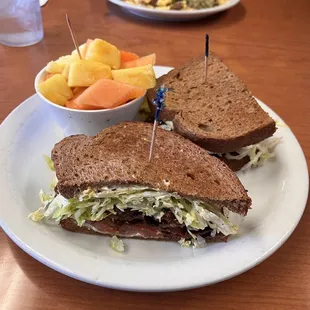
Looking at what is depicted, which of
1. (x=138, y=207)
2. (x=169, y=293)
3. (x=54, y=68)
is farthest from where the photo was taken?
(x=54, y=68)

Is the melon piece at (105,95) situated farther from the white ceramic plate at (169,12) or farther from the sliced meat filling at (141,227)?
the white ceramic plate at (169,12)

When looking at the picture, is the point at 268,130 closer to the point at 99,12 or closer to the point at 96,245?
the point at 96,245

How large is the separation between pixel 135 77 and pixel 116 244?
0.60 meters

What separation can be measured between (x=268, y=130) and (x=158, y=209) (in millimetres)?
524

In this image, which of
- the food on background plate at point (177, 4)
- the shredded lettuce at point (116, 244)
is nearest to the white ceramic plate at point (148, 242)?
the shredded lettuce at point (116, 244)

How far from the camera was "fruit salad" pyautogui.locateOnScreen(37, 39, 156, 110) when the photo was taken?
58.8 inches

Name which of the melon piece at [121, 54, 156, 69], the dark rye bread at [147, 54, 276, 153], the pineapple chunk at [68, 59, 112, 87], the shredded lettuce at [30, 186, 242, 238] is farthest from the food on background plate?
the shredded lettuce at [30, 186, 242, 238]

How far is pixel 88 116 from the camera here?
5.00ft

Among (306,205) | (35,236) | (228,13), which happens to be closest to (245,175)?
(306,205)

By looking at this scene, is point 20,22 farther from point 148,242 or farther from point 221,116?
point 148,242

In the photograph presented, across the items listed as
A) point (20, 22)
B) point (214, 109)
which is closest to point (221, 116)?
point (214, 109)

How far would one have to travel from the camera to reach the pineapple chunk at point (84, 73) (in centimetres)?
149

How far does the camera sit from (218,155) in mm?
1583

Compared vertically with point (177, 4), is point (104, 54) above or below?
above
